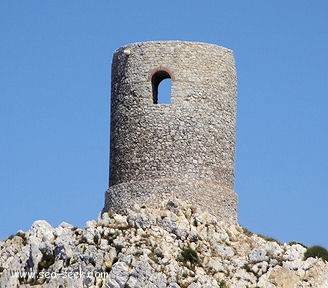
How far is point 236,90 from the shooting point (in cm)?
6544

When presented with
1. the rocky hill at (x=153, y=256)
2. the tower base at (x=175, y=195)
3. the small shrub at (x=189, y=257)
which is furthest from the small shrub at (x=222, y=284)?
the tower base at (x=175, y=195)

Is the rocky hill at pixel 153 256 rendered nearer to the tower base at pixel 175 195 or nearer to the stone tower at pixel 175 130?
the tower base at pixel 175 195

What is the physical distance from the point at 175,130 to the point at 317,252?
20.3 feet

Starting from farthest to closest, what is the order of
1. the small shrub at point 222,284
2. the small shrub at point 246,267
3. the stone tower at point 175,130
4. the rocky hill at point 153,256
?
the stone tower at point 175,130
the small shrub at point 246,267
the small shrub at point 222,284
the rocky hill at point 153,256

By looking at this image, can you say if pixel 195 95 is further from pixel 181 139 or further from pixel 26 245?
pixel 26 245

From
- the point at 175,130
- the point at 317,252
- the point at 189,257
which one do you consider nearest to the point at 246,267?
the point at 189,257

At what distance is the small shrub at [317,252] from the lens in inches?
2477

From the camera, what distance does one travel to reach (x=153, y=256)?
61.2m

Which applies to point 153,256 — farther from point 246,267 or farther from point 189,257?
point 246,267

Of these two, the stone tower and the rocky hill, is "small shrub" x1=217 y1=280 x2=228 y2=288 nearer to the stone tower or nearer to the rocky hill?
the rocky hill

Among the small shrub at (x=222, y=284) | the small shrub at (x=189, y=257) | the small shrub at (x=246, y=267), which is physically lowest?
the small shrub at (x=222, y=284)

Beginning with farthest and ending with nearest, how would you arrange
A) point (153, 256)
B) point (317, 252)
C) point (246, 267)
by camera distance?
point (317, 252)
point (246, 267)
point (153, 256)

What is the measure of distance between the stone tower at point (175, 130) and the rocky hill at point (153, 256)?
0.86m

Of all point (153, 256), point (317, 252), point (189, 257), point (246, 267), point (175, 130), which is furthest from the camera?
point (175, 130)
